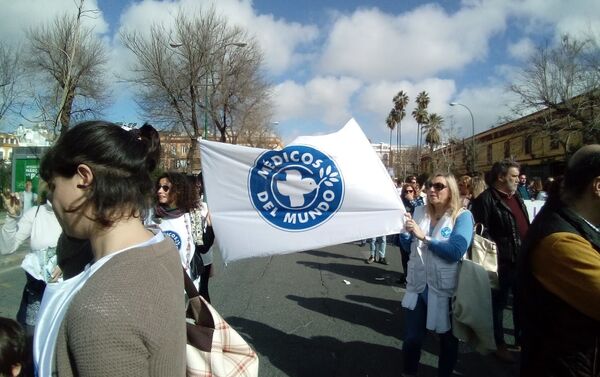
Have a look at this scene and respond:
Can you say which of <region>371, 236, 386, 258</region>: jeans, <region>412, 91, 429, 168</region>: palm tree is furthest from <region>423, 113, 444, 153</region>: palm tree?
<region>371, 236, 386, 258</region>: jeans

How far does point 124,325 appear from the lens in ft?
3.15

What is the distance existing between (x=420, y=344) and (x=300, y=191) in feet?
5.11

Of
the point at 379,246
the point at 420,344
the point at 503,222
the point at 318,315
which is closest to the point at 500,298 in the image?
the point at 503,222

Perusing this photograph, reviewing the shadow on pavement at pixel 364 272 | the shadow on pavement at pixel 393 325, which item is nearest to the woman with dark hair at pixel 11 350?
the shadow on pavement at pixel 393 325

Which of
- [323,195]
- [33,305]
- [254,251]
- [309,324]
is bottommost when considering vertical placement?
[309,324]

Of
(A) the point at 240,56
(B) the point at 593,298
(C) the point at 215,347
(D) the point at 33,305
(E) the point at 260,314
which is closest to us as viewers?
(C) the point at 215,347

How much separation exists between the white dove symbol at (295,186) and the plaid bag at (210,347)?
6.46ft

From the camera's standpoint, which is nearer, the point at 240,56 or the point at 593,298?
the point at 593,298

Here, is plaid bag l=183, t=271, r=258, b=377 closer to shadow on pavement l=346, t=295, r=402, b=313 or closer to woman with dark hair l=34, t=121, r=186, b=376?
woman with dark hair l=34, t=121, r=186, b=376

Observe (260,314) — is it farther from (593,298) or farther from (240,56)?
(240,56)

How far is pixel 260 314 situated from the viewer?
552cm

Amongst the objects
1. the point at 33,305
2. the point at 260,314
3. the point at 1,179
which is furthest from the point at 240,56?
the point at 33,305

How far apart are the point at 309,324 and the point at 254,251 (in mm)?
2121

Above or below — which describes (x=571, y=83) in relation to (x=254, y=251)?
above
